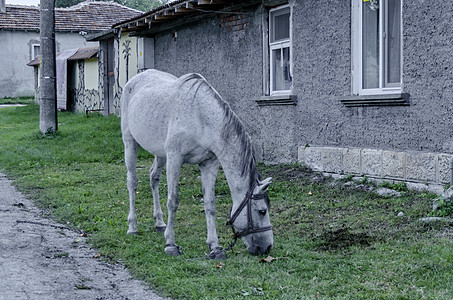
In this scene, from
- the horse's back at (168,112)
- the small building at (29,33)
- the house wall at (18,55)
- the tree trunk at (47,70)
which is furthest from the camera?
the house wall at (18,55)

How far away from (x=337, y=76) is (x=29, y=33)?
31.3 m

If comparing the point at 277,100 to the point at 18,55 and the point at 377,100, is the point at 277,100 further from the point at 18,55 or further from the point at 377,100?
the point at 18,55

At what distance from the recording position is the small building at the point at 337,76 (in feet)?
24.4

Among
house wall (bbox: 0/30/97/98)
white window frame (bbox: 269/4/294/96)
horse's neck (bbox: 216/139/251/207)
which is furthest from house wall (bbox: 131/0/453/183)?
house wall (bbox: 0/30/97/98)

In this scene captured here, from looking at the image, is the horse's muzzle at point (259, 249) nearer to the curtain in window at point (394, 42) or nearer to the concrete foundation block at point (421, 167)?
the concrete foundation block at point (421, 167)

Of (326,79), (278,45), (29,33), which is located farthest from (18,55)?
(326,79)

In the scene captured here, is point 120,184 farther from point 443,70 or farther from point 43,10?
point 43,10

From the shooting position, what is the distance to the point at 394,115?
26.2 feet

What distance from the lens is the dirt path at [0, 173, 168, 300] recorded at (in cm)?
440

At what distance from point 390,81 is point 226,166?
4057 mm

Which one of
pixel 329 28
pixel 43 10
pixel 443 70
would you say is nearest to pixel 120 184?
pixel 329 28

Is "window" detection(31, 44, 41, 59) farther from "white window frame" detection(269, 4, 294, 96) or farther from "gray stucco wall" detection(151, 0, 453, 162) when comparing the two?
"white window frame" detection(269, 4, 294, 96)

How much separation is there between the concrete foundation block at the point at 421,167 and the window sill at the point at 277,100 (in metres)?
2.78

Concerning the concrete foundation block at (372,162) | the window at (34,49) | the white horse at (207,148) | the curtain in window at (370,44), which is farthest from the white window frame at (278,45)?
the window at (34,49)
